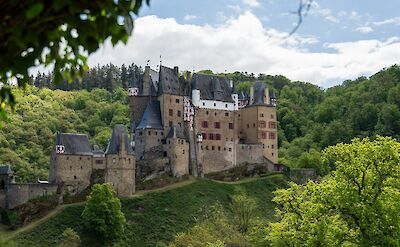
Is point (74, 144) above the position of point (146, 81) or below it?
below

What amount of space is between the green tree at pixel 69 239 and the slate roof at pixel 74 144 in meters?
11.7

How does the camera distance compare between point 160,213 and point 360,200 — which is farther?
point 160,213

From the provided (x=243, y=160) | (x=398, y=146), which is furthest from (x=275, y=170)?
(x=398, y=146)

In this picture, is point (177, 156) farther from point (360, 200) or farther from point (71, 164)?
point (360, 200)

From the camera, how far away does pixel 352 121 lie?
139 metres

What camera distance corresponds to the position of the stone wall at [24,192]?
73688mm

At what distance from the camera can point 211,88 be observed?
299 feet

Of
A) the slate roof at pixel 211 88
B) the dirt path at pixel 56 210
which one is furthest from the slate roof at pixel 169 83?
the dirt path at pixel 56 210

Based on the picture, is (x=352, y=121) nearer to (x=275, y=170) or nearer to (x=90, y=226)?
(x=275, y=170)

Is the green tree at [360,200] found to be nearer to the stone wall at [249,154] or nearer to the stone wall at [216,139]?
the stone wall at [216,139]

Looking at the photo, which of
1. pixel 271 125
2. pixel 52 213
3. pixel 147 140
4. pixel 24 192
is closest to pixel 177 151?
pixel 147 140

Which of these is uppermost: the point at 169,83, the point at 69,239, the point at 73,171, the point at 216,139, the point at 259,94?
the point at 169,83

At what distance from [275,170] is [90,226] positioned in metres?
30.4

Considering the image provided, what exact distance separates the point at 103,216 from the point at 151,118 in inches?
722
